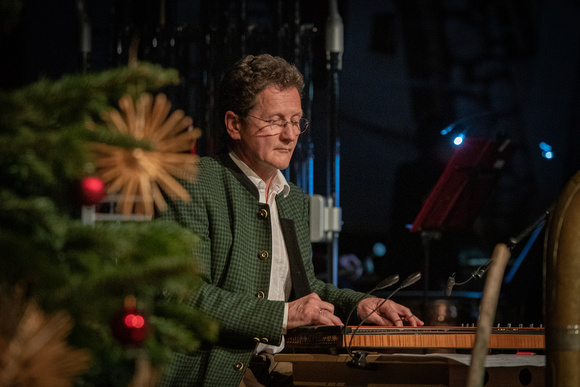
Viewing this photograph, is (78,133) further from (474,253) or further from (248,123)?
(474,253)

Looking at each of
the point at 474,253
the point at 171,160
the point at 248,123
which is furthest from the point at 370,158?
the point at 171,160

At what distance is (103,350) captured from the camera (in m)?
0.76

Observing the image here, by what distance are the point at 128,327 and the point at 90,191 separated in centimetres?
14

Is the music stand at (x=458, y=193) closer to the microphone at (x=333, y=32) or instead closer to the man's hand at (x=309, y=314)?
the microphone at (x=333, y=32)

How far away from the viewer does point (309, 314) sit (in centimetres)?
183

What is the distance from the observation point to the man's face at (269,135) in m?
2.23

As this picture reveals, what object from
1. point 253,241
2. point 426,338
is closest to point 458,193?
point 253,241

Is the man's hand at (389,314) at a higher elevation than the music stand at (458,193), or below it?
below

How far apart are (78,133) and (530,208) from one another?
4.43 meters

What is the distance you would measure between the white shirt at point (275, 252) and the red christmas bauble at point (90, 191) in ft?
4.84

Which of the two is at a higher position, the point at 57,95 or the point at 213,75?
the point at 213,75

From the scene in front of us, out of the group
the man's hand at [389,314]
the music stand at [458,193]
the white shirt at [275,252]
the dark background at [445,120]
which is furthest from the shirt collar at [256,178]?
the dark background at [445,120]

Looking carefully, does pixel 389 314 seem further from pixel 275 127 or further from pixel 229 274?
pixel 275 127

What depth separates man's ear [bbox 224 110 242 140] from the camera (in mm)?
2297
